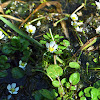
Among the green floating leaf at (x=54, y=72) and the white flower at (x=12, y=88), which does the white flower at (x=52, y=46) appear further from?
the white flower at (x=12, y=88)

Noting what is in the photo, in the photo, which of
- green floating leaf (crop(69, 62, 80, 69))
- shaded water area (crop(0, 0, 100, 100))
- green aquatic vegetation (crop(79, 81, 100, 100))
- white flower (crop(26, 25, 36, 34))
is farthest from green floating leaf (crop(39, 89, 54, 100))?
white flower (crop(26, 25, 36, 34))

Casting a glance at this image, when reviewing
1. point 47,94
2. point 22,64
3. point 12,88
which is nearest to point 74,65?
point 47,94

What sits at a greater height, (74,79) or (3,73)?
(3,73)

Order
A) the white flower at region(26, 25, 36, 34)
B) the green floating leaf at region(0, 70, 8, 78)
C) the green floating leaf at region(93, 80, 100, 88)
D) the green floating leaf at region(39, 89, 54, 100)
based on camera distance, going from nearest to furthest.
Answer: the green floating leaf at region(39, 89, 54, 100) < the green floating leaf at region(93, 80, 100, 88) < the green floating leaf at region(0, 70, 8, 78) < the white flower at region(26, 25, 36, 34)

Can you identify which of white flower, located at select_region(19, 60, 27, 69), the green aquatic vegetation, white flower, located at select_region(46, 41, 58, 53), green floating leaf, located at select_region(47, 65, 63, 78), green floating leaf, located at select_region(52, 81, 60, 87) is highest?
white flower, located at select_region(46, 41, 58, 53)

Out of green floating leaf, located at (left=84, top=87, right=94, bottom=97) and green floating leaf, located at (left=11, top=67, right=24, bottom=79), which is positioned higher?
green floating leaf, located at (left=11, top=67, right=24, bottom=79)

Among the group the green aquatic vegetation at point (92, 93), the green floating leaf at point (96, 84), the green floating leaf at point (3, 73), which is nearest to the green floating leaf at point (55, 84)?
the green aquatic vegetation at point (92, 93)

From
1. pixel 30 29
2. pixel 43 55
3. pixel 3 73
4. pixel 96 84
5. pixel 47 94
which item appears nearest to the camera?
pixel 47 94

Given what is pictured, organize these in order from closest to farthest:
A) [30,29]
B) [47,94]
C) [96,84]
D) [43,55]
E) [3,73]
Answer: [47,94]
[96,84]
[3,73]
[43,55]
[30,29]

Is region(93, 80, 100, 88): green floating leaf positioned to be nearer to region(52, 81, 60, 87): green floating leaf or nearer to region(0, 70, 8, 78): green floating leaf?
region(52, 81, 60, 87): green floating leaf

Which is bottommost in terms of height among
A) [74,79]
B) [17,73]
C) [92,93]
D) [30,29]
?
[92,93]

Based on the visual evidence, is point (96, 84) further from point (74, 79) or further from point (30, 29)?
point (30, 29)

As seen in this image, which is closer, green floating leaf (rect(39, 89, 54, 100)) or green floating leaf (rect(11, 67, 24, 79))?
green floating leaf (rect(39, 89, 54, 100))
